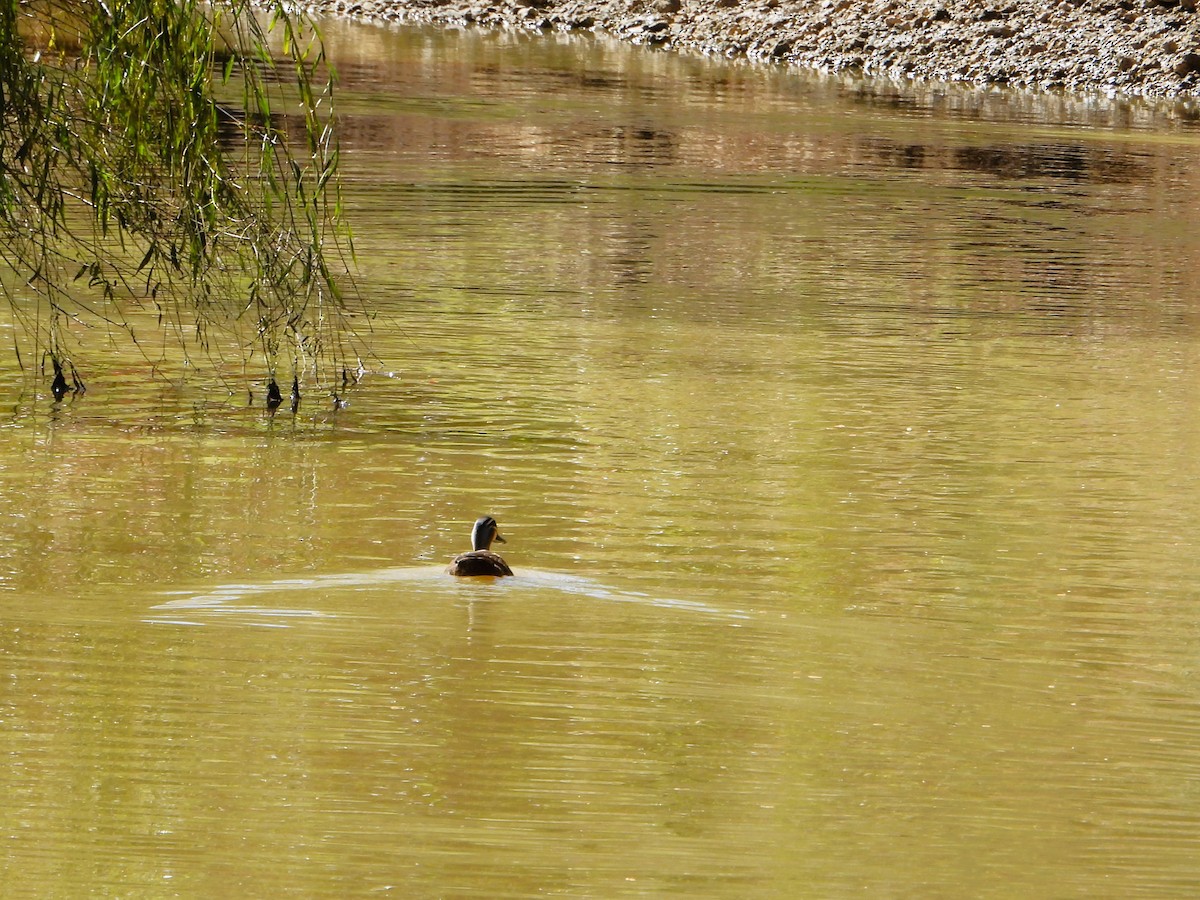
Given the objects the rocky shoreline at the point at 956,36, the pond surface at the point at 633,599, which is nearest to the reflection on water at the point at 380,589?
the pond surface at the point at 633,599

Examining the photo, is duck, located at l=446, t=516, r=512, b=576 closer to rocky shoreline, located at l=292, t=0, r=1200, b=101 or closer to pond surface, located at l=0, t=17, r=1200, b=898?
pond surface, located at l=0, t=17, r=1200, b=898

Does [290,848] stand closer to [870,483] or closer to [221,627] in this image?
[221,627]

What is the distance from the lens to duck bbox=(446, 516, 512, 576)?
27.3 ft

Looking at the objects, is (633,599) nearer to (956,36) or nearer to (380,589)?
(380,589)

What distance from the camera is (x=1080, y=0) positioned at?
48219 millimetres

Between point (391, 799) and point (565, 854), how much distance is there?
604 millimetres

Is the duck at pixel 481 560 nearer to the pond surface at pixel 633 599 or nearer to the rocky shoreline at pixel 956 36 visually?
the pond surface at pixel 633 599

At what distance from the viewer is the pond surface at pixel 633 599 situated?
616 cm

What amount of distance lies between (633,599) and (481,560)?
0.62 meters

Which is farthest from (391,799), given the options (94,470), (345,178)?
(345,178)

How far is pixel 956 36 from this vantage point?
48844mm

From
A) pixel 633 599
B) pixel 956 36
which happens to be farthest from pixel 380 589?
pixel 956 36

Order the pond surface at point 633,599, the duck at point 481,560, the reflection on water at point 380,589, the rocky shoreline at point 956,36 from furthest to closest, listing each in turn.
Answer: the rocky shoreline at point 956,36 → the duck at point 481,560 → the reflection on water at point 380,589 → the pond surface at point 633,599

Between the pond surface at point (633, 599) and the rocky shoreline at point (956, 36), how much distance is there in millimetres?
28564
